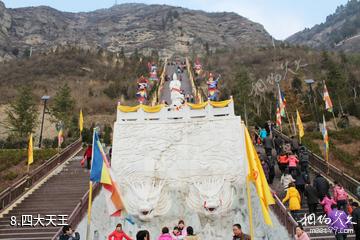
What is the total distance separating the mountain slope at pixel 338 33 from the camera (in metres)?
109

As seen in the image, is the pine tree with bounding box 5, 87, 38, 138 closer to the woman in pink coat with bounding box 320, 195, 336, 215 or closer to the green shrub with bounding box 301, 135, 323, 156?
the green shrub with bounding box 301, 135, 323, 156

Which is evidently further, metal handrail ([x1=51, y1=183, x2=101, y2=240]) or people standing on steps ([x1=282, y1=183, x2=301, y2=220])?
metal handrail ([x1=51, y1=183, x2=101, y2=240])

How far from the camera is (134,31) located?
114 meters

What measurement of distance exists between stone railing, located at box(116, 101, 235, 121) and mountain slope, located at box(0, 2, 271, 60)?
80.0m

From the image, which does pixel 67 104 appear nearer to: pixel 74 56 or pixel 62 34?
pixel 74 56

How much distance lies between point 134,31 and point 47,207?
104510 millimetres

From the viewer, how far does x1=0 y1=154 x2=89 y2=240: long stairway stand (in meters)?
12.1

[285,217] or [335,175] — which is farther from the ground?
[335,175]

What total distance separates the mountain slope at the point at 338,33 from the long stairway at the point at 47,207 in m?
96.2

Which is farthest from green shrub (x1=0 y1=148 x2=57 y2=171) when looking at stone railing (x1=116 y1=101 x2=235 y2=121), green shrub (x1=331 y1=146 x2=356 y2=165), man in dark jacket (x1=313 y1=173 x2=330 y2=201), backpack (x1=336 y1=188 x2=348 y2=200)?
backpack (x1=336 y1=188 x2=348 y2=200)

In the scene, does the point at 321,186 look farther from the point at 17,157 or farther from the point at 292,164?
the point at 17,157

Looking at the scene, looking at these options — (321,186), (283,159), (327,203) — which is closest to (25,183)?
(283,159)

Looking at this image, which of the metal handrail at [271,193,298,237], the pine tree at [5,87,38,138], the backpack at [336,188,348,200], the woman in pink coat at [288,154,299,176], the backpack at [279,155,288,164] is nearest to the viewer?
the metal handrail at [271,193,298,237]

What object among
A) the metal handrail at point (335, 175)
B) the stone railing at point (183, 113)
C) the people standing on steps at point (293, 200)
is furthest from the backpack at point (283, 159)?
the stone railing at point (183, 113)
